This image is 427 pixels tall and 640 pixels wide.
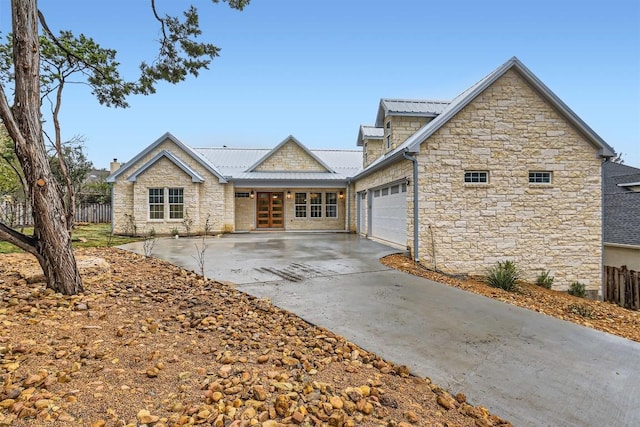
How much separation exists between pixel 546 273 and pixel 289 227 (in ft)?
40.8

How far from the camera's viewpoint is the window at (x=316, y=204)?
19.0m

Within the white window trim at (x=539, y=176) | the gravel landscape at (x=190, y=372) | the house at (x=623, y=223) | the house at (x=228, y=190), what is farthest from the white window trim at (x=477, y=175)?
the house at (x=228, y=190)

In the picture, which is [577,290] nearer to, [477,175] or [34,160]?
[477,175]

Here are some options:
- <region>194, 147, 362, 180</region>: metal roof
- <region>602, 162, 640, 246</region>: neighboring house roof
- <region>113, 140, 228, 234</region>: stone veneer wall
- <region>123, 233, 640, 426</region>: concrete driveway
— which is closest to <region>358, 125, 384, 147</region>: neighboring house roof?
<region>194, 147, 362, 180</region>: metal roof

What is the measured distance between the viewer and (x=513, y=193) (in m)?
9.90

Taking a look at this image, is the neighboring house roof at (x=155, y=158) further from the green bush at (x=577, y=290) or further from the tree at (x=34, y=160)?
the green bush at (x=577, y=290)

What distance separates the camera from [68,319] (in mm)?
3660

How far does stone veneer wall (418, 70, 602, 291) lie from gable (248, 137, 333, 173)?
9.93 metres

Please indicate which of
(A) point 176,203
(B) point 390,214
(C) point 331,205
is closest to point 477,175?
(B) point 390,214

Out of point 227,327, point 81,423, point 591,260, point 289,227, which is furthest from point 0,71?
point 591,260

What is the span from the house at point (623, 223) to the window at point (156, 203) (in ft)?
60.2

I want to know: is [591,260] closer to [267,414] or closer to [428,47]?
[428,47]

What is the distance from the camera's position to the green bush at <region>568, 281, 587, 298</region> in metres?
9.88

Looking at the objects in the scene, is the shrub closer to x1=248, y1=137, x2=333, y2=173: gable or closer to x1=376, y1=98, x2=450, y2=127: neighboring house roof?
x1=376, y1=98, x2=450, y2=127: neighboring house roof
